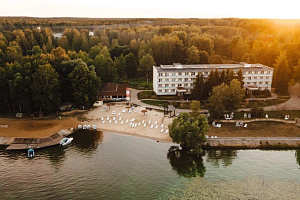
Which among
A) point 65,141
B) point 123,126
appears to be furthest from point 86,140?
point 123,126

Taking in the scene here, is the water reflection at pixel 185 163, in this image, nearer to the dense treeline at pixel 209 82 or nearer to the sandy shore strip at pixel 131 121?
the sandy shore strip at pixel 131 121

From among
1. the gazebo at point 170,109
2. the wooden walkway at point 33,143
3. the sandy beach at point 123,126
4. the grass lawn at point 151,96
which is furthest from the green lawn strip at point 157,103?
the wooden walkway at point 33,143

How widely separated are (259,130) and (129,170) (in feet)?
87.9

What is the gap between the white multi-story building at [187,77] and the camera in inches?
2591

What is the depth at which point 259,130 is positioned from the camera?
47.3 m

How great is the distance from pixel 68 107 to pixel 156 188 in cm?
3277

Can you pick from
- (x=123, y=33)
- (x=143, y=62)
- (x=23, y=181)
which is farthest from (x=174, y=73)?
(x=123, y=33)

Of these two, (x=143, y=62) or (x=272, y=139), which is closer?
(x=272, y=139)

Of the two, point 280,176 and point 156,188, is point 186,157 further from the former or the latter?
point 280,176

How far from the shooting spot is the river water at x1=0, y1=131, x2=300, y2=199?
3089cm

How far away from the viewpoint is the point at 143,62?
81188 millimetres

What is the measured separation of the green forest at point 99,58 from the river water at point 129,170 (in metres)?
14.5

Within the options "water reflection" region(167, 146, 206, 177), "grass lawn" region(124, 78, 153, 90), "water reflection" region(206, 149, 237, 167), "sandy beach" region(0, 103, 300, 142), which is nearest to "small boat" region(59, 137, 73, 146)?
"sandy beach" region(0, 103, 300, 142)

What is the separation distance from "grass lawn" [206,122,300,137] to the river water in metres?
4.54
